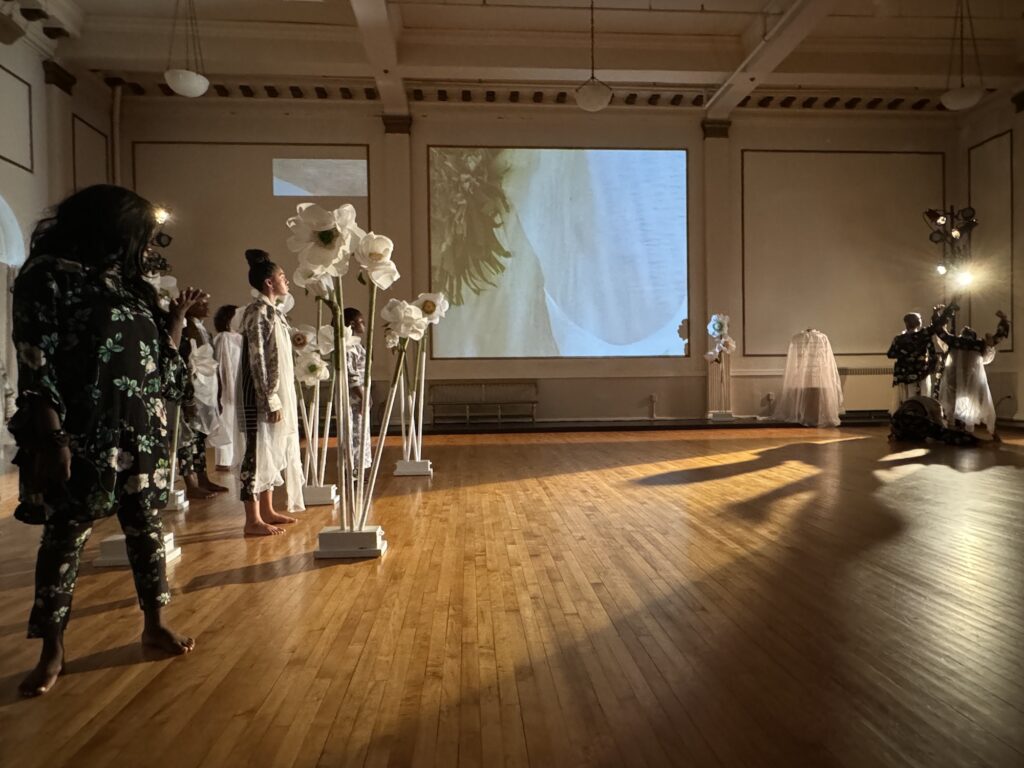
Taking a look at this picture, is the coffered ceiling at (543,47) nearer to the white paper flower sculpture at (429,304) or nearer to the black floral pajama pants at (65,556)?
the white paper flower sculpture at (429,304)

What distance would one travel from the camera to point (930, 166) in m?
12.2

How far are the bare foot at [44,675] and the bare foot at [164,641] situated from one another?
0.78ft

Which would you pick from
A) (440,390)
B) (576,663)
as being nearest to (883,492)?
(576,663)

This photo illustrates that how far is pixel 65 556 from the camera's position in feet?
6.57

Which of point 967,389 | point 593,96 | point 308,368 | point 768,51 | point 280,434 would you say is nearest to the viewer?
point 280,434

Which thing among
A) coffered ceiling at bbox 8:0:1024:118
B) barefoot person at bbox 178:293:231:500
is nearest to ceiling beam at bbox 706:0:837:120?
coffered ceiling at bbox 8:0:1024:118

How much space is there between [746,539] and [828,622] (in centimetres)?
122

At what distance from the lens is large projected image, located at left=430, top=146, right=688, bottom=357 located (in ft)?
37.7

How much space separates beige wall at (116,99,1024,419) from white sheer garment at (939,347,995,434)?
3529 mm

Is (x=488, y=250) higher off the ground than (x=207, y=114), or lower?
lower

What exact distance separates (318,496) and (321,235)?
240 centimetres

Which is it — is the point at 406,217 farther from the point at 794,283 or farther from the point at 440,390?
the point at 794,283

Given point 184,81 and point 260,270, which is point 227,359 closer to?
point 260,270

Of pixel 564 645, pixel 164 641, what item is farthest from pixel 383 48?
pixel 564 645
